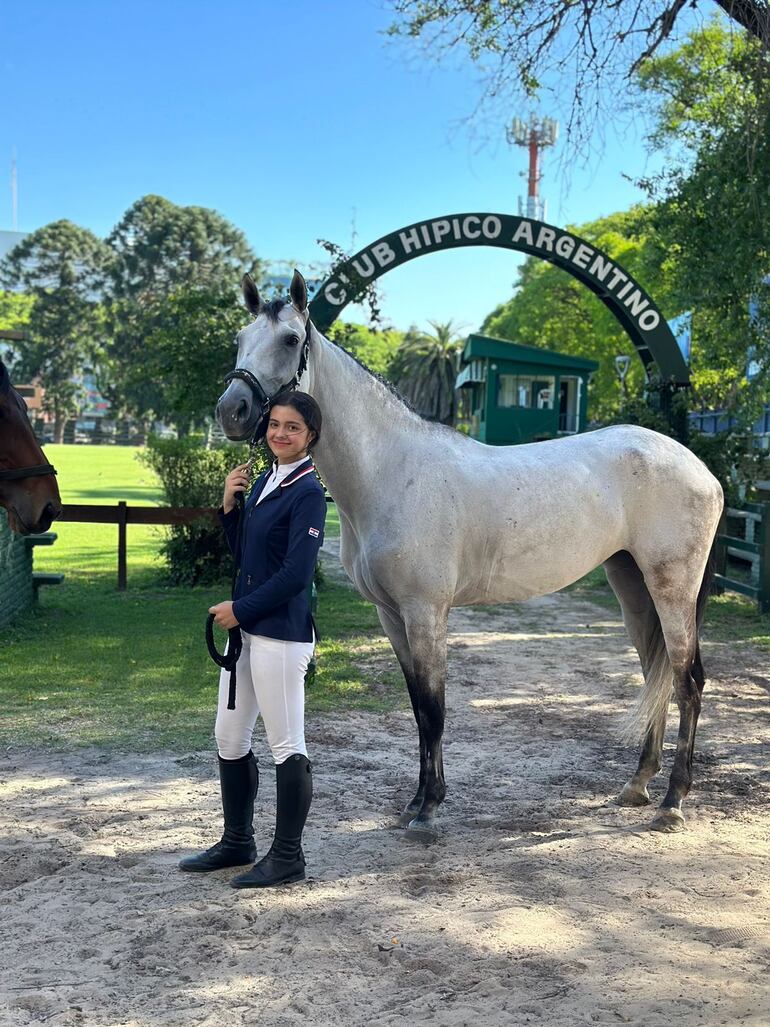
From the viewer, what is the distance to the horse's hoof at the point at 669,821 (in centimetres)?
425

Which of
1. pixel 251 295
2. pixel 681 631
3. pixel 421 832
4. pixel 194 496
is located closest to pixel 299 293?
pixel 251 295

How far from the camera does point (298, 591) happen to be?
3393 millimetres

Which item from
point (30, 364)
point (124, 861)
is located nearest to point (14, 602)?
point (124, 861)

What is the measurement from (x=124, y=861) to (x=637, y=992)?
2.06m

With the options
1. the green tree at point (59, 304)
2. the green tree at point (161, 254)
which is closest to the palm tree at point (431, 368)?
the green tree at point (161, 254)

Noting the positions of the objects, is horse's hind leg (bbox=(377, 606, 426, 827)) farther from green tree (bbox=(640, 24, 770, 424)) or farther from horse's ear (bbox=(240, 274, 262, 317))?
green tree (bbox=(640, 24, 770, 424))

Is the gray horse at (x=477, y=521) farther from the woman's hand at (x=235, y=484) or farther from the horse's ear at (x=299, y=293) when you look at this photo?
the woman's hand at (x=235, y=484)

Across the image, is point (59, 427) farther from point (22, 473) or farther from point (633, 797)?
point (633, 797)

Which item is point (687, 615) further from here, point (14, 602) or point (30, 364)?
point (30, 364)

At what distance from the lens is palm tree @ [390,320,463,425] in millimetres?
59469

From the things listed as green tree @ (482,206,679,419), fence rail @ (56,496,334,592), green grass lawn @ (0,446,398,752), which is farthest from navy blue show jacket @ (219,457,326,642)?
green tree @ (482,206,679,419)

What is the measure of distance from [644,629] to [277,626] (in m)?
2.44

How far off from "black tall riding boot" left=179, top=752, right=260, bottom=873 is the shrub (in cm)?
764

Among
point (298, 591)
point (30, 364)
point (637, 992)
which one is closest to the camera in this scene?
point (637, 992)
